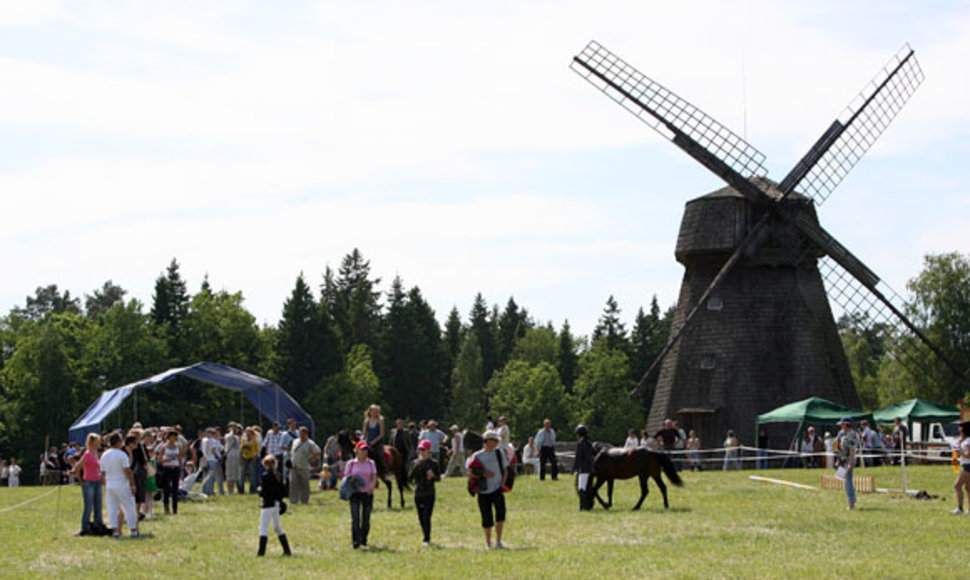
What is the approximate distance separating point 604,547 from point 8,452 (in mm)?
81617

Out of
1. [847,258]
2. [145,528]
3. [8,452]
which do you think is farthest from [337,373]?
[145,528]

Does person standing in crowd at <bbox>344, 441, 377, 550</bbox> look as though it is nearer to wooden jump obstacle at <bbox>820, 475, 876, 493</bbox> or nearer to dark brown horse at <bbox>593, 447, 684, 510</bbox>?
dark brown horse at <bbox>593, 447, 684, 510</bbox>

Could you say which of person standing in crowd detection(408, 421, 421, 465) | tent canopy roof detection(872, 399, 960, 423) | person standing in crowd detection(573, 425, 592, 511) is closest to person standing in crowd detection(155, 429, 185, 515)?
person standing in crowd detection(573, 425, 592, 511)

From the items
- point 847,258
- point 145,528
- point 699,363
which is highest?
point 847,258

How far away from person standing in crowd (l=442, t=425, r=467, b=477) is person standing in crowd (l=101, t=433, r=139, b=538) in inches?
750

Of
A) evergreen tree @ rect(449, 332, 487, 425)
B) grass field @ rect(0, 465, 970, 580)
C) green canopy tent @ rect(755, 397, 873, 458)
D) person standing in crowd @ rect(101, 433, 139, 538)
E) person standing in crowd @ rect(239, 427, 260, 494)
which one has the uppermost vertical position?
evergreen tree @ rect(449, 332, 487, 425)

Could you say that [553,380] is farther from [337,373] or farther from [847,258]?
[847,258]

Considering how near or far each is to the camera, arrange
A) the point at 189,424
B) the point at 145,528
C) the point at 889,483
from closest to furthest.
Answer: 1. the point at 145,528
2. the point at 889,483
3. the point at 189,424

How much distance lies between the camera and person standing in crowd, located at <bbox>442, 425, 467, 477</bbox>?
4156cm

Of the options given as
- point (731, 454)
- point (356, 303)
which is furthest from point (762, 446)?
point (356, 303)

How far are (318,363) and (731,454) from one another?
53972 mm

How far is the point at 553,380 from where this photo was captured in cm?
11612

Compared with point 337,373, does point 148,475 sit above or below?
below

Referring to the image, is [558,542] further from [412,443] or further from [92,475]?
[412,443]
